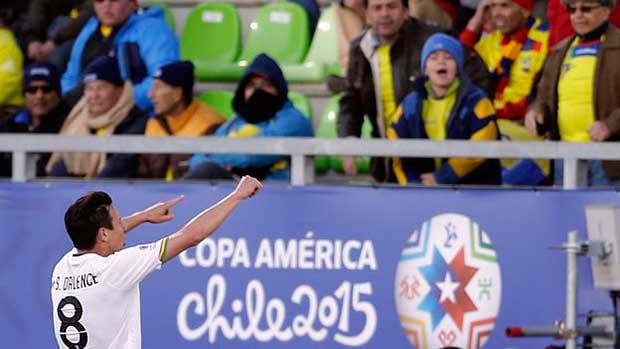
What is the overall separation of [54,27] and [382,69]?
3982 millimetres

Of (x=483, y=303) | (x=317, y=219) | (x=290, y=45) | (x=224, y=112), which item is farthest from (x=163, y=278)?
(x=290, y=45)

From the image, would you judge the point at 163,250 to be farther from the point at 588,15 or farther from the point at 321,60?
the point at 321,60

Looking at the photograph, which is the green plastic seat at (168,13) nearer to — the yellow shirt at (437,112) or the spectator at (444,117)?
the spectator at (444,117)

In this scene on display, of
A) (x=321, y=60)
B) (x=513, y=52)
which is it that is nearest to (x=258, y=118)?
(x=513, y=52)

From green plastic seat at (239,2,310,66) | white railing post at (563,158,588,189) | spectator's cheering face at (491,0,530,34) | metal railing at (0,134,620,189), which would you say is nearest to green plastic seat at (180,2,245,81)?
green plastic seat at (239,2,310,66)

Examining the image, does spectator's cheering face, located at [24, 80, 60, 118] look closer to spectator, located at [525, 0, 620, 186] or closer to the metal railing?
the metal railing

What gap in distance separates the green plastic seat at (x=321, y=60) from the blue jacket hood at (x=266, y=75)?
1.44m

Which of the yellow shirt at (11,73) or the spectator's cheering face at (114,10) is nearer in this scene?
the spectator's cheering face at (114,10)

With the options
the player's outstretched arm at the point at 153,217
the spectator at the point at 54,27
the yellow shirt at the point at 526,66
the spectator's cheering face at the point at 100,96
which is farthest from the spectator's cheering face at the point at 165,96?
the player's outstretched arm at the point at 153,217

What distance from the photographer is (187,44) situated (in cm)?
1439

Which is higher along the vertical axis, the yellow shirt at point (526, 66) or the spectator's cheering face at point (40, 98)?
the yellow shirt at point (526, 66)

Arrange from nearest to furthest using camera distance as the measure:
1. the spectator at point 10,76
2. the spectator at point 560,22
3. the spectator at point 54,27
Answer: the spectator at point 560,22 < the spectator at point 10,76 < the spectator at point 54,27

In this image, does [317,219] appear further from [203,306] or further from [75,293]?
[75,293]

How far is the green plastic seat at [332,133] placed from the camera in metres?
12.2
